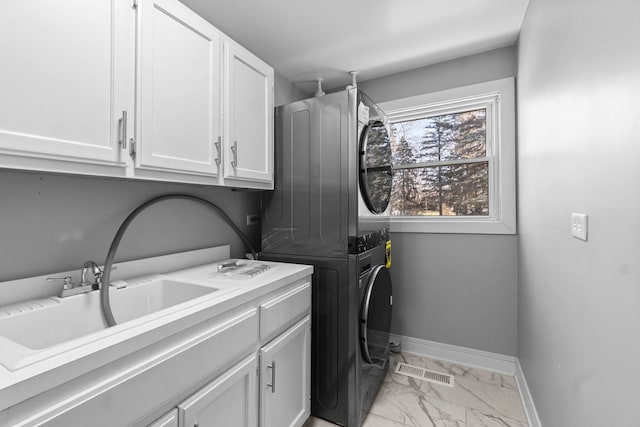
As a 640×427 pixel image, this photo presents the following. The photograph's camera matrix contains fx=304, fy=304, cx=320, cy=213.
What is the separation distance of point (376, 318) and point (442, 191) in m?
1.31

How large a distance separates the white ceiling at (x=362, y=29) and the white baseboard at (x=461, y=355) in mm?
2397

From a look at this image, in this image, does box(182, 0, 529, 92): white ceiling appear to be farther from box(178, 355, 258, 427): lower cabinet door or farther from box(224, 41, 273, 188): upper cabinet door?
box(178, 355, 258, 427): lower cabinet door

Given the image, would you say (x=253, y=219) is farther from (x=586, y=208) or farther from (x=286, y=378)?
(x=586, y=208)

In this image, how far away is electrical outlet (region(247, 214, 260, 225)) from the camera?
234 centimetres

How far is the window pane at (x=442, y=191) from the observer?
2.53m

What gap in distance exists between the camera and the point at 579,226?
106cm

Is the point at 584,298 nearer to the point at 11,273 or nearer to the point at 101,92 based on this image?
the point at 101,92

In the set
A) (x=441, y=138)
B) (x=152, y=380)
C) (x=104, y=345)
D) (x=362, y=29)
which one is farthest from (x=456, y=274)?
(x=104, y=345)

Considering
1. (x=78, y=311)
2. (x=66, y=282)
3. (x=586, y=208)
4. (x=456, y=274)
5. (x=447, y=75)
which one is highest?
(x=447, y=75)

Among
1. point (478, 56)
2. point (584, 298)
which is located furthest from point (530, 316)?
point (478, 56)

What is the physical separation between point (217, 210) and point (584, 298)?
186 centimetres

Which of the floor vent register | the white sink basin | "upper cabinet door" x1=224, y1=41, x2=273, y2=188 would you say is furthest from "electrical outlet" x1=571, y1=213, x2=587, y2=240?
the floor vent register

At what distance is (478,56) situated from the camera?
2.45 m

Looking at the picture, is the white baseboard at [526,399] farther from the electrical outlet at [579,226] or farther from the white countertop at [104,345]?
the white countertop at [104,345]
